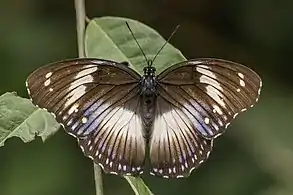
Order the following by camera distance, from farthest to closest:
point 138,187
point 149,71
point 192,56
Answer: point 192,56
point 149,71
point 138,187

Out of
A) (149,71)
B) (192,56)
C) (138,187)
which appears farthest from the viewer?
(192,56)

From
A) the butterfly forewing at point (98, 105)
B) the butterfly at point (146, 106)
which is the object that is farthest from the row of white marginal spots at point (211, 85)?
the butterfly forewing at point (98, 105)

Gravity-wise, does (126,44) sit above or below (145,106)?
above

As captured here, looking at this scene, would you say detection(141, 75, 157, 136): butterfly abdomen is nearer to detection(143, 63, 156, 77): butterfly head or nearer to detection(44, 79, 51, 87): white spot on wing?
detection(143, 63, 156, 77): butterfly head

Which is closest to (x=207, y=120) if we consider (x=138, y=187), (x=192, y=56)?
(x=138, y=187)

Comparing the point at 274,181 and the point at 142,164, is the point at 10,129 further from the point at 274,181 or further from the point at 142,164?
the point at 274,181

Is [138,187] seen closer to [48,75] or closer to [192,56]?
[48,75]

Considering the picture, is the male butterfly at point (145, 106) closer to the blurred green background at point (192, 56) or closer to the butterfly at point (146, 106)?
the butterfly at point (146, 106)

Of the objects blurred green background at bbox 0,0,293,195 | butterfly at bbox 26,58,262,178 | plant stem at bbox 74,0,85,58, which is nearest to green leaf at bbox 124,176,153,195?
butterfly at bbox 26,58,262,178
